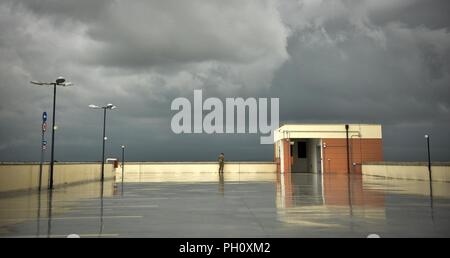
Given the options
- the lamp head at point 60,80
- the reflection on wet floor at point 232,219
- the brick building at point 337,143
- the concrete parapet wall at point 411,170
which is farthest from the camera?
the brick building at point 337,143

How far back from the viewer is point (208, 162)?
47094mm

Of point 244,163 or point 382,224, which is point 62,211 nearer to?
point 382,224

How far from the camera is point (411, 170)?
87.9ft

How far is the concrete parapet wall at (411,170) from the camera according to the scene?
2293cm

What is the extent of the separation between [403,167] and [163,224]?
24347mm

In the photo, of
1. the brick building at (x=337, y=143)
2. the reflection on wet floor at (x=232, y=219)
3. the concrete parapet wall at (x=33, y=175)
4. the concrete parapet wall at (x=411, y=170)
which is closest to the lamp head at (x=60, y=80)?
the concrete parapet wall at (x=33, y=175)

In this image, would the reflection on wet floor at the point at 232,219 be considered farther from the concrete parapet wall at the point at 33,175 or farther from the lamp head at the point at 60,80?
the lamp head at the point at 60,80

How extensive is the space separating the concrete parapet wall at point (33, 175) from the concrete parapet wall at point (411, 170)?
887 inches

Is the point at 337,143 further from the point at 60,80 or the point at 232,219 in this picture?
the point at 232,219

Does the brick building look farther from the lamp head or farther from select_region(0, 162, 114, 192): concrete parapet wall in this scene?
the lamp head

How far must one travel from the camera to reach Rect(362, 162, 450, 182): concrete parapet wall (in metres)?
22.9

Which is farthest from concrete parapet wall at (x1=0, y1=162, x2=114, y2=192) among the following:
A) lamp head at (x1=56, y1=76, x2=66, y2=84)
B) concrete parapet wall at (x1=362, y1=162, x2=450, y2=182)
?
concrete parapet wall at (x1=362, y1=162, x2=450, y2=182)

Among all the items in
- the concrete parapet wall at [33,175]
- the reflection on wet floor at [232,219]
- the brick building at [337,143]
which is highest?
the brick building at [337,143]
